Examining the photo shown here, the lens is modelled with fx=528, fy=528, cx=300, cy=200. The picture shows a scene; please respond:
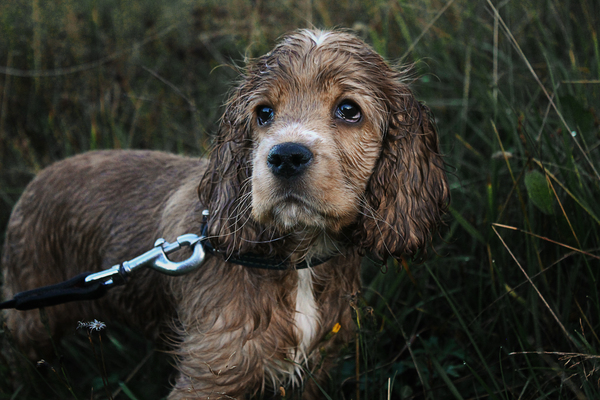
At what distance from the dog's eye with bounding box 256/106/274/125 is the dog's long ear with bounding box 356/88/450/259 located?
1.63 feet

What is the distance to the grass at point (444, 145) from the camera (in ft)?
8.25

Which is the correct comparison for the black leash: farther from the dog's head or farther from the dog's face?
the dog's face

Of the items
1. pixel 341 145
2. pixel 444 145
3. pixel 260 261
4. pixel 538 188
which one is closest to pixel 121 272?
pixel 260 261

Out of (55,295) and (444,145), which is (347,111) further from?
(444,145)

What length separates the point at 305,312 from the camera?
7.75 feet

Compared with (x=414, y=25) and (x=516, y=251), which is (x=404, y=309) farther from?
(x=414, y=25)

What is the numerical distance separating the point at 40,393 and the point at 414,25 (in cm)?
399

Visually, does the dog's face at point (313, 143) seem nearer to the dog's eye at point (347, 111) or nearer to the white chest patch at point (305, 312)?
the dog's eye at point (347, 111)

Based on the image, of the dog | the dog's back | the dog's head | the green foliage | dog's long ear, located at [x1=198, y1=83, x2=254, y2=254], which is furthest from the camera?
the dog's back

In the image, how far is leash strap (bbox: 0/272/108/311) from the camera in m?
2.12

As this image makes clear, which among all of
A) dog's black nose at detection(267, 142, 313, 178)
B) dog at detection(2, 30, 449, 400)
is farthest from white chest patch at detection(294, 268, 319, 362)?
dog's black nose at detection(267, 142, 313, 178)

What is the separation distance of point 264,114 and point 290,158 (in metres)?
0.49

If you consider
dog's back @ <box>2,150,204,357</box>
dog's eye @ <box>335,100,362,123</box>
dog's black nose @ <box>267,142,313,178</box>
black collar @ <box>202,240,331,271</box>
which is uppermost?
dog's eye @ <box>335,100,362,123</box>

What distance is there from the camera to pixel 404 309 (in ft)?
9.70
